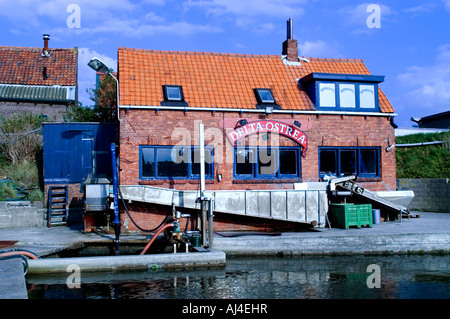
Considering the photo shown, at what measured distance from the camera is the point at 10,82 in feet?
93.0

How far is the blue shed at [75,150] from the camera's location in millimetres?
19719

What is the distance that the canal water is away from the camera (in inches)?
394

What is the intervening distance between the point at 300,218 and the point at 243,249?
139 inches

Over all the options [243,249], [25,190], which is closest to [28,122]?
[25,190]

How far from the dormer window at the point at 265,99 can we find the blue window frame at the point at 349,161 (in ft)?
9.10

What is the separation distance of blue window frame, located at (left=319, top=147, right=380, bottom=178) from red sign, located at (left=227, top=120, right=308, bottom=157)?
41.2 inches

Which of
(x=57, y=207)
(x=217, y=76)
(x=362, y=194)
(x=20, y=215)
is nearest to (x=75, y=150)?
(x=57, y=207)

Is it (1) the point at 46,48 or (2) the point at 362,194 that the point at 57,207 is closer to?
(2) the point at 362,194

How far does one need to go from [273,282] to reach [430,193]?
45.7 ft

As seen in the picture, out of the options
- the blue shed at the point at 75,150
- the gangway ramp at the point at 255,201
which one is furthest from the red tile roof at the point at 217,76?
the gangway ramp at the point at 255,201

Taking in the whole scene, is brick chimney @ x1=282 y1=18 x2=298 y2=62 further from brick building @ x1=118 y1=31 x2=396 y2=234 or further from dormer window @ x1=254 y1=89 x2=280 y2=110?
dormer window @ x1=254 y1=89 x2=280 y2=110

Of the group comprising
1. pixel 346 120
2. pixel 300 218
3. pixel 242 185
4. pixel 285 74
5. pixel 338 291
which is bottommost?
pixel 338 291

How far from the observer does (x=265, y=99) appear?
61.4ft
